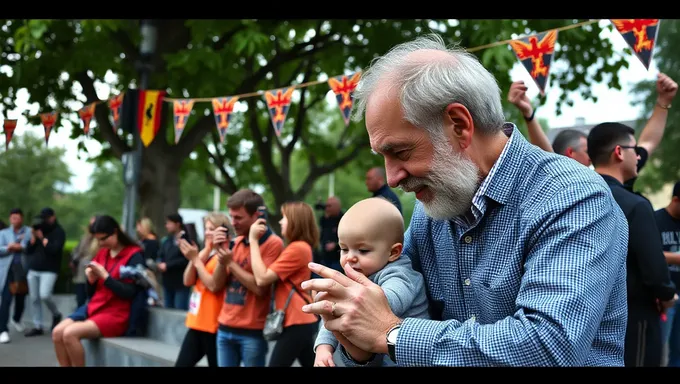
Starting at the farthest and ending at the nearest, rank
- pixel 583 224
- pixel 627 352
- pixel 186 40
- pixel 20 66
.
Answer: pixel 186 40 → pixel 20 66 → pixel 627 352 → pixel 583 224

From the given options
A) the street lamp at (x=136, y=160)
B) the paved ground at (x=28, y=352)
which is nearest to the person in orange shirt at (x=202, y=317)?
the paved ground at (x=28, y=352)

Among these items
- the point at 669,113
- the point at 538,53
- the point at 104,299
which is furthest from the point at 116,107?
the point at 669,113

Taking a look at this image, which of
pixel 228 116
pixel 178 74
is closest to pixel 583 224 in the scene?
pixel 228 116

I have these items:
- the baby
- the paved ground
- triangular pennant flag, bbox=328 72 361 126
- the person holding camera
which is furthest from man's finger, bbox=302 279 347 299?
the person holding camera

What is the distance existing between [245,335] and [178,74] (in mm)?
6529

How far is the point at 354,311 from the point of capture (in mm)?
1631

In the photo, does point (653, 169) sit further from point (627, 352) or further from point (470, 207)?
point (470, 207)

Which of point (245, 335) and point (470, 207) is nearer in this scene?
point (470, 207)

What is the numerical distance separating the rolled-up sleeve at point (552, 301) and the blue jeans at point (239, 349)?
14.1 ft

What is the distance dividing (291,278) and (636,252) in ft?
8.73

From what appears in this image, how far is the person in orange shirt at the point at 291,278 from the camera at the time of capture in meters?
5.55

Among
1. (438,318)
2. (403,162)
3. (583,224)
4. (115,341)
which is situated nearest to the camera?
(583,224)

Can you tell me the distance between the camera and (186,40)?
13.1 meters

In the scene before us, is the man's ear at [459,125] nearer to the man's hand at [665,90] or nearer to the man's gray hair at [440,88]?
the man's gray hair at [440,88]
